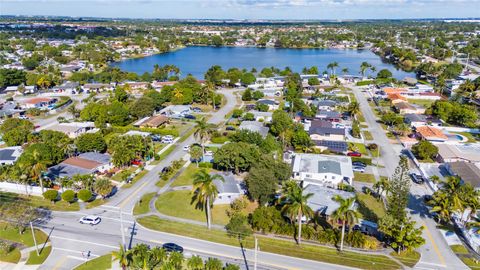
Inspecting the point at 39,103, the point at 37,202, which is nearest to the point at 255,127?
the point at 37,202

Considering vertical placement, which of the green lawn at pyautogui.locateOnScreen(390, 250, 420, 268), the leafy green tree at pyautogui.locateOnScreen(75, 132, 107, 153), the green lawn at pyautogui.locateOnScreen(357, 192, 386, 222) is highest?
the leafy green tree at pyautogui.locateOnScreen(75, 132, 107, 153)

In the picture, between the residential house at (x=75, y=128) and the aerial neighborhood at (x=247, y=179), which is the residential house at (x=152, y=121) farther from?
the residential house at (x=75, y=128)

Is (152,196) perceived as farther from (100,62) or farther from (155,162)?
(100,62)

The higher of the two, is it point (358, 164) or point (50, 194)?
point (50, 194)

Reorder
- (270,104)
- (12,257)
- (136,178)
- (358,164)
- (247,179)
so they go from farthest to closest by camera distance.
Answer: (270,104) → (358,164) → (136,178) → (247,179) → (12,257)

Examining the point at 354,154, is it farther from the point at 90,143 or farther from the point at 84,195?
the point at 90,143

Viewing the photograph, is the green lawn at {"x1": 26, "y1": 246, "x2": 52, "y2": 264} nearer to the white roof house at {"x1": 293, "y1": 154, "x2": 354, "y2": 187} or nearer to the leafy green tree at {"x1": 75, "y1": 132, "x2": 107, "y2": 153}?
the leafy green tree at {"x1": 75, "y1": 132, "x2": 107, "y2": 153}

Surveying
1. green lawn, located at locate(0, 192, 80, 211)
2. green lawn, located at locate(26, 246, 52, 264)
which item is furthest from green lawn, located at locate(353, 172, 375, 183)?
green lawn, located at locate(26, 246, 52, 264)

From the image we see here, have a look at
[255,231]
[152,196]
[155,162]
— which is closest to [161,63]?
[155,162]
